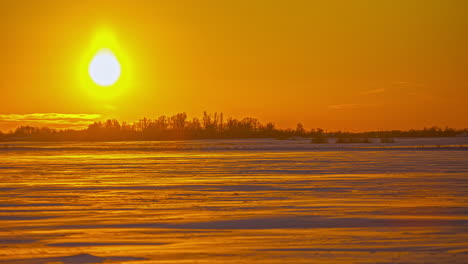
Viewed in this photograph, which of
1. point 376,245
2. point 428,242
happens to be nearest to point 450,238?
point 428,242

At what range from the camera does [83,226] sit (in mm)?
12320

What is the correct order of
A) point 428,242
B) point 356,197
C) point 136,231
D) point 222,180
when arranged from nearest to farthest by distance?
point 428,242
point 136,231
point 356,197
point 222,180

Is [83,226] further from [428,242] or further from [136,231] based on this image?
[428,242]

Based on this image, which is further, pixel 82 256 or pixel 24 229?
pixel 24 229

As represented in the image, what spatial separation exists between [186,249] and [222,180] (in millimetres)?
12762

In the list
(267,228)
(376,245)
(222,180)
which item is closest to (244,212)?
(267,228)

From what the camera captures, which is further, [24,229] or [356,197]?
[356,197]

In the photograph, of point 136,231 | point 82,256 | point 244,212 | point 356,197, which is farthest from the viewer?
point 356,197

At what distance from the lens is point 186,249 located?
10102 millimetres

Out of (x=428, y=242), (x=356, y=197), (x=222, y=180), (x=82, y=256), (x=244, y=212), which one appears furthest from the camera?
(x=222, y=180)

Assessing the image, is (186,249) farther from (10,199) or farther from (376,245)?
(10,199)

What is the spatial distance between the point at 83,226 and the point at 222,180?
10.8m

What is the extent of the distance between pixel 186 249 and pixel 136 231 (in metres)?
1.87

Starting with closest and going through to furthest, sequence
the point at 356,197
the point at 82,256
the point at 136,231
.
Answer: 1. the point at 82,256
2. the point at 136,231
3. the point at 356,197
